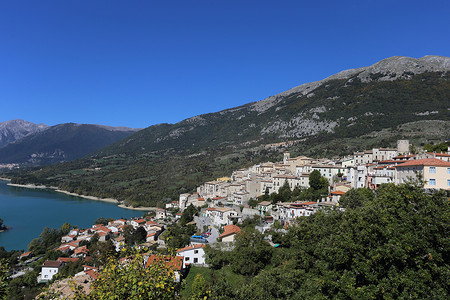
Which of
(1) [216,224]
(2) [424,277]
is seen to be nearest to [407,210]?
(2) [424,277]

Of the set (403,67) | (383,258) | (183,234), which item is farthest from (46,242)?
(403,67)

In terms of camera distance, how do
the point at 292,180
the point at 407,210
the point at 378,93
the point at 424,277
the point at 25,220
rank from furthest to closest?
the point at 378,93 < the point at 25,220 < the point at 292,180 < the point at 407,210 < the point at 424,277

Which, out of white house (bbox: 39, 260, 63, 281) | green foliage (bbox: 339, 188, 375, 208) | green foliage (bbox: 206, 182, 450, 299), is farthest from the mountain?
green foliage (bbox: 206, 182, 450, 299)

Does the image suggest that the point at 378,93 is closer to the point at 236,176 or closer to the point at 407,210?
the point at 236,176

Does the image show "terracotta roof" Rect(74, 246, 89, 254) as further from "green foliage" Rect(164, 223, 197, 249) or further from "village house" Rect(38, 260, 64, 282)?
"green foliage" Rect(164, 223, 197, 249)

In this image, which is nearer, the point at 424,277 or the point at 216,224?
the point at 424,277

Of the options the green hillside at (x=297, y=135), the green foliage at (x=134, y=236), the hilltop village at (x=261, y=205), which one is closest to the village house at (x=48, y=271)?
the hilltop village at (x=261, y=205)
